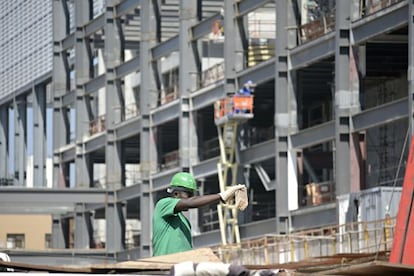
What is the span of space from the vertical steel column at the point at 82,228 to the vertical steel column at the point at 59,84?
2834 millimetres

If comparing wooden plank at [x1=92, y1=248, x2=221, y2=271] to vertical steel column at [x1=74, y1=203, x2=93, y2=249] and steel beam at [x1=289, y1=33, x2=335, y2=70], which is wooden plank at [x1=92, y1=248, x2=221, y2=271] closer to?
steel beam at [x1=289, y1=33, x2=335, y2=70]

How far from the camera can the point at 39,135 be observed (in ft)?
270

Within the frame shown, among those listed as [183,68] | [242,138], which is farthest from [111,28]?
[242,138]

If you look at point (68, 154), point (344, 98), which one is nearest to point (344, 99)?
point (344, 98)

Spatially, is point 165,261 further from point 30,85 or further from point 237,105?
point 30,85

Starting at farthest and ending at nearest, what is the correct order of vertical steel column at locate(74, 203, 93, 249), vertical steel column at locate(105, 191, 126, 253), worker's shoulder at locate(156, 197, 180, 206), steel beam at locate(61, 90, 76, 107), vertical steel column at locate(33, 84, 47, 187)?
vertical steel column at locate(33, 84, 47, 187) < steel beam at locate(61, 90, 76, 107) < vertical steel column at locate(74, 203, 93, 249) < vertical steel column at locate(105, 191, 126, 253) < worker's shoulder at locate(156, 197, 180, 206)

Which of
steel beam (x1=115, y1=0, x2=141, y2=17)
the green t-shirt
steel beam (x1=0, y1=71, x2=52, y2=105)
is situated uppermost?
steel beam (x1=115, y1=0, x2=141, y2=17)

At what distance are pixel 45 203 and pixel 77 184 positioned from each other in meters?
6.50

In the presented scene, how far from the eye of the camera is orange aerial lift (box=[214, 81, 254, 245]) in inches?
2127

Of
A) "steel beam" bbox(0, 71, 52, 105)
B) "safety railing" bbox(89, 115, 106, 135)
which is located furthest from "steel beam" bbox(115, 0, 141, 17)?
"steel beam" bbox(0, 71, 52, 105)

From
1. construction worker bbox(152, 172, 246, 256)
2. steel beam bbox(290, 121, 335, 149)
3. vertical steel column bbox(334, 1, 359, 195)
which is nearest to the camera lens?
construction worker bbox(152, 172, 246, 256)

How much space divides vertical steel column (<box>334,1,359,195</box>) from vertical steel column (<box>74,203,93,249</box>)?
30541mm

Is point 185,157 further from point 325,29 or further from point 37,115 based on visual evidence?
point 37,115

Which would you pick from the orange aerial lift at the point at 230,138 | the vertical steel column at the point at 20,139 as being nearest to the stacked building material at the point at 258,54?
the orange aerial lift at the point at 230,138
